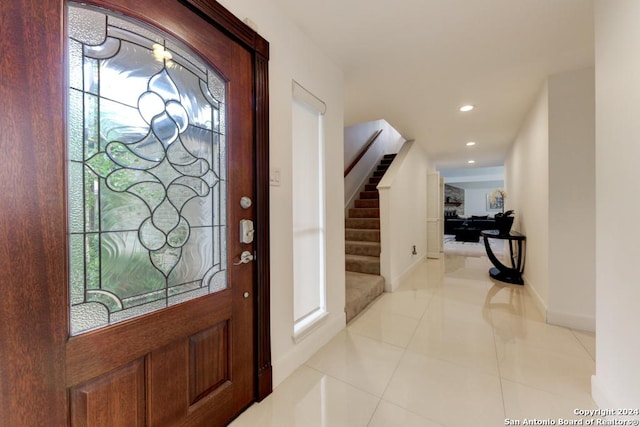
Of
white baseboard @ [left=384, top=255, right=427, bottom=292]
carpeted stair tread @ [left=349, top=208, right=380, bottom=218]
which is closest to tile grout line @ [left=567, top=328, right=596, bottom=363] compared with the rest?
white baseboard @ [left=384, top=255, right=427, bottom=292]

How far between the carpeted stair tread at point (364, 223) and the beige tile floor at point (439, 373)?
163 cm

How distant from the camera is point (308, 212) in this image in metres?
2.01

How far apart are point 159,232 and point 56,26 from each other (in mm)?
730

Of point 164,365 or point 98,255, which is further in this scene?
point 164,365

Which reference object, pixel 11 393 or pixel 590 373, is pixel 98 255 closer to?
pixel 11 393

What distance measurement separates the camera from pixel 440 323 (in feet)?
8.15

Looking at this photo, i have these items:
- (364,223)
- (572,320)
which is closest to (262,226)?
(572,320)

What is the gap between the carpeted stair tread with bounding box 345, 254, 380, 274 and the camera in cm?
358

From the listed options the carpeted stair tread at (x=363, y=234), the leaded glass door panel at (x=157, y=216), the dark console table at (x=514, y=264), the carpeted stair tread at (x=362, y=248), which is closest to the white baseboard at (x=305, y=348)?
the leaded glass door panel at (x=157, y=216)

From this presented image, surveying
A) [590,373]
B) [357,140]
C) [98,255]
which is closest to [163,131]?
[98,255]

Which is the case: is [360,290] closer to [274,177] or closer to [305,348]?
[305,348]

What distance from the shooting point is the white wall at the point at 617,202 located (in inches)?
43.6

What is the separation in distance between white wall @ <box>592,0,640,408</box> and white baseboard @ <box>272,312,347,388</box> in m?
1.63

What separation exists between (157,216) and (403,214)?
3589 mm
